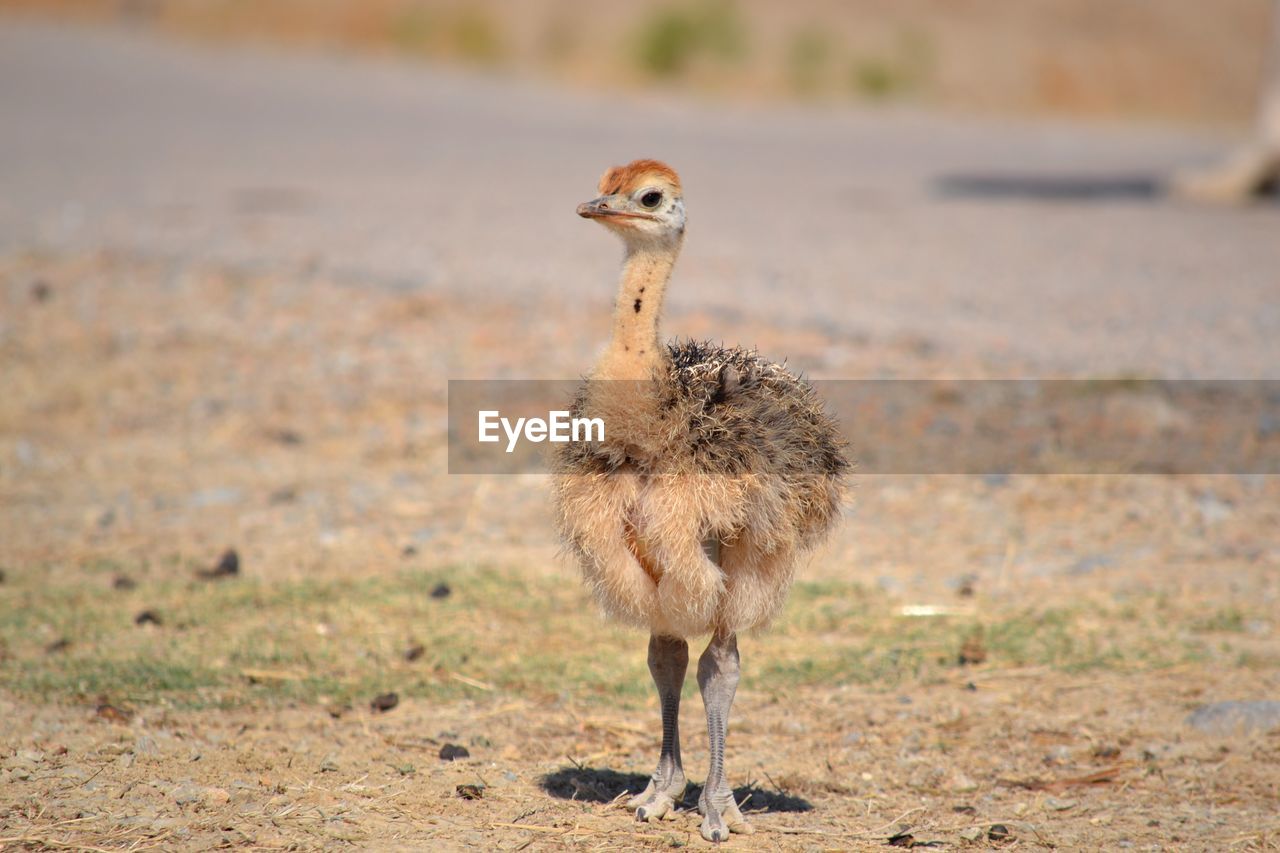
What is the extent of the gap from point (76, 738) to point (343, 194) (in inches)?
456

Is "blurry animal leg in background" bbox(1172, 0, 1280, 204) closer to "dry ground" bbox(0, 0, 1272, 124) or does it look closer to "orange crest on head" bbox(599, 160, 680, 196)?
"dry ground" bbox(0, 0, 1272, 124)

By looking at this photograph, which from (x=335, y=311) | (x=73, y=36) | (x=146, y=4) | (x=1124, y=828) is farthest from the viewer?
(x=146, y=4)

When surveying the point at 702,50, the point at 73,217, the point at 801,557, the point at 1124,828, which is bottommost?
the point at 1124,828

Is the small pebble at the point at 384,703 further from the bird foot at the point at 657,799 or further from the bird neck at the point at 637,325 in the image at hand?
the bird neck at the point at 637,325

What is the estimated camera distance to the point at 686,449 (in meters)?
4.64

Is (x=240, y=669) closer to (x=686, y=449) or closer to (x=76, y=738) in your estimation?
(x=76, y=738)

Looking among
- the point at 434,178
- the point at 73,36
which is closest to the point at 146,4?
the point at 73,36

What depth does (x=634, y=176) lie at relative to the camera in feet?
15.6

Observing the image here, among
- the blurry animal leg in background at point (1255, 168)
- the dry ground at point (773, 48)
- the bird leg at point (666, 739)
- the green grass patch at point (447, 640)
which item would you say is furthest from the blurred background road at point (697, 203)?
the bird leg at point (666, 739)

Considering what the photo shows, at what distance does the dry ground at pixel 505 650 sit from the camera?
16.3 ft

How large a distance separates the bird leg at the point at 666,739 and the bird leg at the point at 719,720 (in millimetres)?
107

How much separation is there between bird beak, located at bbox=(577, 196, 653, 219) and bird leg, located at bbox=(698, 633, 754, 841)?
133cm

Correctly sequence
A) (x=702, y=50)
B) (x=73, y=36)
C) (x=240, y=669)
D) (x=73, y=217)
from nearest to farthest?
1. (x=240, y=669)
2. (x=73, y=217)
3. (x=702, y=50)
4. (x=73, y=36)

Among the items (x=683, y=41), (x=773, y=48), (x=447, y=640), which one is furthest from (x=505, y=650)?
(x=773, y=48)
